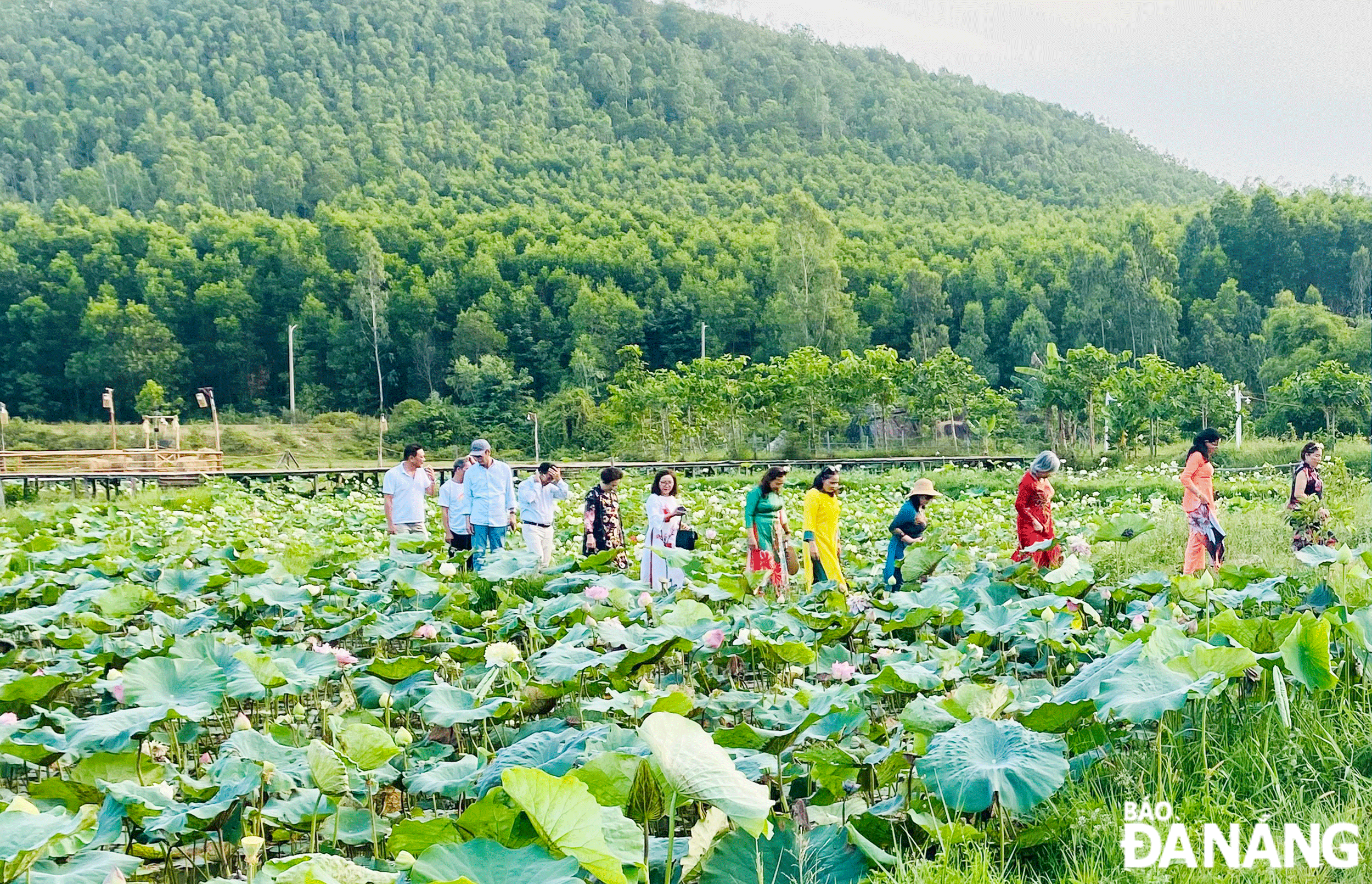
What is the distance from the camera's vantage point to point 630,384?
39.6 metres

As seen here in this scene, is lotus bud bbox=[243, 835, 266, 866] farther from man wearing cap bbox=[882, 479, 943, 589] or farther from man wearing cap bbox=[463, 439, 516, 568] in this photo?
man wearing cap bbox=[463, 439, 516, 568]

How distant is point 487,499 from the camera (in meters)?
7.39

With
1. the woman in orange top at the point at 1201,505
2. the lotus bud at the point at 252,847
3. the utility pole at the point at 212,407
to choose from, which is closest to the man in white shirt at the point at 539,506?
the woman in orange top at the point at 1201,505

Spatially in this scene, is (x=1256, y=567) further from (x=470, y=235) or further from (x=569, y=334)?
(x=470, y=235)

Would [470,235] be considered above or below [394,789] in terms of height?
Answer: above

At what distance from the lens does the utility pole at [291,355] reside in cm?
5081

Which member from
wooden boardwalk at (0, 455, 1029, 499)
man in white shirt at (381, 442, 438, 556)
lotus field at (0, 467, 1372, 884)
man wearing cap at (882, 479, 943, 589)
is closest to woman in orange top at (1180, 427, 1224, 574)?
lotus field at (0, 467, 1372, 884)

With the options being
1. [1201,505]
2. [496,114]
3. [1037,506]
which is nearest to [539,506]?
[1037,506]

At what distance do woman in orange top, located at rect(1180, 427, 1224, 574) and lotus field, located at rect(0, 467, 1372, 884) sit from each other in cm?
113

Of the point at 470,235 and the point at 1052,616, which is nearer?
the point at 1052,616

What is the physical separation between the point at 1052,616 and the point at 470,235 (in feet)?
202

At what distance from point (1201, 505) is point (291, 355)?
4879 cm

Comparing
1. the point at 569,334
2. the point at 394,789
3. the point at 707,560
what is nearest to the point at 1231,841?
the point at 394,789

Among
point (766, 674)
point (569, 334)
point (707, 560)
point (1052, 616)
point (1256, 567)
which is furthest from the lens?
point (569, 334)
